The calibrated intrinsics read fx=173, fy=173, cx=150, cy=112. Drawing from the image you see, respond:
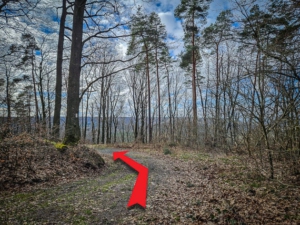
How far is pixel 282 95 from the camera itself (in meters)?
4.88

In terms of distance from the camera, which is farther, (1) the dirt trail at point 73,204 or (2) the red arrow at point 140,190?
(2) the red arrow at point 140,190

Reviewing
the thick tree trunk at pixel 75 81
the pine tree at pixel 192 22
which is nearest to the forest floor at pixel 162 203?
the thick tree trunk at pixel 75 81

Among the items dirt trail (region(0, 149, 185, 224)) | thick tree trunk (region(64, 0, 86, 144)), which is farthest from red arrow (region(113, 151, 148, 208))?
thick tree trunk (region(64, 0, 86, 144))

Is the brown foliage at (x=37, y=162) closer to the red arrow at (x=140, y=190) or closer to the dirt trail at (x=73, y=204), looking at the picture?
the dirt trail at (x=73, y=204)

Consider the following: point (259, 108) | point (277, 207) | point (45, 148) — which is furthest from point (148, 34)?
point (277, 207)

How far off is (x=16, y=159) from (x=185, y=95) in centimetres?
2351

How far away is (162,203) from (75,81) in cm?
595

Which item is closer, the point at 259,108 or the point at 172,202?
the point at 172,202

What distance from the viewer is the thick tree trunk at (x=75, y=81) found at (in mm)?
7215

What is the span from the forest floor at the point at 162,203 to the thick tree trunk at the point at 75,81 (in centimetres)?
242

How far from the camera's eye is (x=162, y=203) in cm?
405

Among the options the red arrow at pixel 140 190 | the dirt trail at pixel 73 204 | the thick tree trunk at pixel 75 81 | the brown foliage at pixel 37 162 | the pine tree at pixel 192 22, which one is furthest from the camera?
the pine tree at pixel 192 22

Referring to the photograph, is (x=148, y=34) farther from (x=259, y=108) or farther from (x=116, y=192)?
(x=116, y=192)

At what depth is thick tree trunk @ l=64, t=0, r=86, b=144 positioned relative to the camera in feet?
23.7
